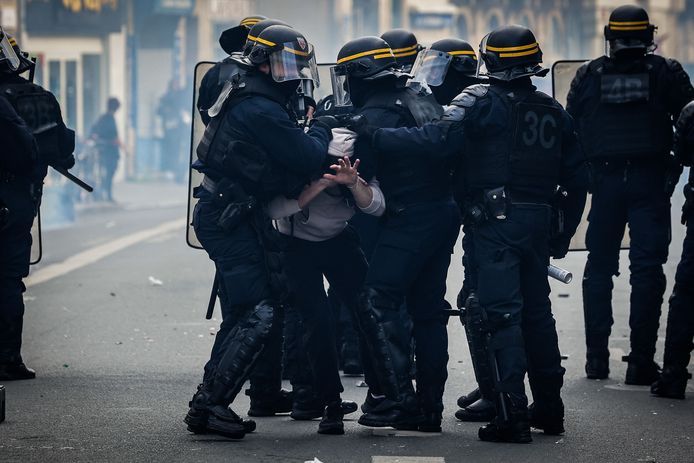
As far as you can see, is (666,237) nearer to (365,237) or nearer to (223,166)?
(365,237)

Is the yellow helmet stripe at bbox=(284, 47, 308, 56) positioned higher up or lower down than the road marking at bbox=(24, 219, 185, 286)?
higher up

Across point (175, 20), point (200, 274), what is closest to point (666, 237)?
point (200, 274)

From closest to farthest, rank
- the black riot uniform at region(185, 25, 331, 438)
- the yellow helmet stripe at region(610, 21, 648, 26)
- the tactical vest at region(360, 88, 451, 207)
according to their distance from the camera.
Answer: the black riot uniform at region(185, 25, 331, 438) < the tactical vest at region(360, 88, 451, 207) < the yellow helmet stripe at region(610, 21, 648, 26)

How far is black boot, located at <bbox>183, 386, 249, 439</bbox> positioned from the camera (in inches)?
254

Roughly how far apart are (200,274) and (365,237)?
6567 millimetres

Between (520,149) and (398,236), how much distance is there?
24.8 inches

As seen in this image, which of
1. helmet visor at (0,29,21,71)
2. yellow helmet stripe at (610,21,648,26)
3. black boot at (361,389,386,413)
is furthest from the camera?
yellow helmet stripe at (610,21,648,26)

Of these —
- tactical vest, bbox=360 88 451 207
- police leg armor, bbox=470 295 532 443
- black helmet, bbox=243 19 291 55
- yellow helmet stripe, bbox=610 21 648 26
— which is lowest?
police leg armor, bbox=470 295 532 443

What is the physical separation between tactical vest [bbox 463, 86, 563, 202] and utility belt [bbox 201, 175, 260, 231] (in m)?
0.95

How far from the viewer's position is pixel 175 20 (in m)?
40.1

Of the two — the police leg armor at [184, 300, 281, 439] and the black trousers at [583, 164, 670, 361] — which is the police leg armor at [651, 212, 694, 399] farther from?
the police leg armor at [184, 300, 281, 439]

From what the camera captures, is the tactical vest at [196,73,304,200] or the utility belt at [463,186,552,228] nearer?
the tactical vest at [196,73,304,200]

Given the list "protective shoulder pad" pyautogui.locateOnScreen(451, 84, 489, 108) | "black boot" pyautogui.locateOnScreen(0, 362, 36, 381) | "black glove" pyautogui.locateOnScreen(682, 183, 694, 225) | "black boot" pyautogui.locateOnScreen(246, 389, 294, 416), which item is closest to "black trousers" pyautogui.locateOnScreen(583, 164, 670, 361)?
"black glove" pyautogui.locateOnScreen(682, 183, 694, 225)

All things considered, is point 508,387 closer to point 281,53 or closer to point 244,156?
point 244,156
